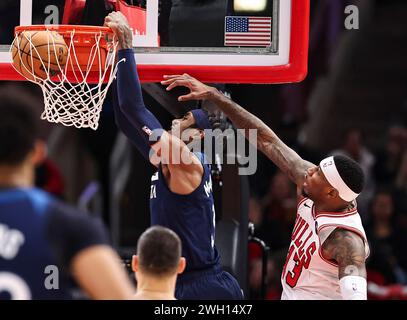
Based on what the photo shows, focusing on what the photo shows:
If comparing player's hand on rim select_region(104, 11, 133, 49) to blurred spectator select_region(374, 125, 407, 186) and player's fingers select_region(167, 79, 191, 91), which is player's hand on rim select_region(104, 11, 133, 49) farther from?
blurred spectator select_region(374, 125, 407, 186)

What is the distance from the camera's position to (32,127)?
3.37 meters

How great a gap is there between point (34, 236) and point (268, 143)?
9.47ft

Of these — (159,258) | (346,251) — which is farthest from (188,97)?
(159,258)

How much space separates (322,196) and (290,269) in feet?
1.50

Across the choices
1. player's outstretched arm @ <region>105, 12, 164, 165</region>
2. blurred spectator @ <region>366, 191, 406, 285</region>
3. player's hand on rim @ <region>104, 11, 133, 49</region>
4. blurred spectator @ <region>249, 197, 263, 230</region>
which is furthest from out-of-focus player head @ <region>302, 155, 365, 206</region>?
blurred spectator @ <region>249, 197, 263, 230</region>

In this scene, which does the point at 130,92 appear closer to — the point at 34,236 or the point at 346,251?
the point at 346,251

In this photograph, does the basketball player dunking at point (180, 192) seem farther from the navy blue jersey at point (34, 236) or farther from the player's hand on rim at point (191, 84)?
the navy blue jersey at point (34, 236)

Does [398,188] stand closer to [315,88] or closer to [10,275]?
[315,88]

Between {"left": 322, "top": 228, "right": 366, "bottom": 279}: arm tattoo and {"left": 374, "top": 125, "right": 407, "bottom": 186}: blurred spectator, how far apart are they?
5.87 meters

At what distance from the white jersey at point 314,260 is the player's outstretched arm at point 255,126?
11.6 inches

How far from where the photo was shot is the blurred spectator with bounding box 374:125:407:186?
36.8ft

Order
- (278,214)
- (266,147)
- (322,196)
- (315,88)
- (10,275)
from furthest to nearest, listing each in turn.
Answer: (315,88) < (278,214) < (266,147) < (322,196) < (10,275)

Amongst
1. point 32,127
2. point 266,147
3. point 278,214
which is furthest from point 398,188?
point 32,127

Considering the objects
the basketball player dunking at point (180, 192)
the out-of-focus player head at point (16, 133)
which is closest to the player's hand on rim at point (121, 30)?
the basketball player dunking at point (180, 192)
